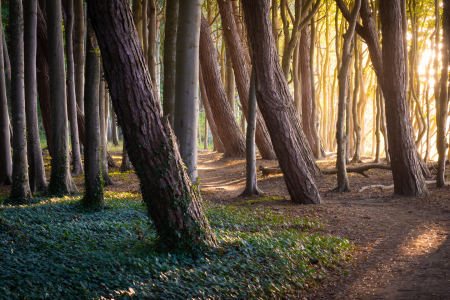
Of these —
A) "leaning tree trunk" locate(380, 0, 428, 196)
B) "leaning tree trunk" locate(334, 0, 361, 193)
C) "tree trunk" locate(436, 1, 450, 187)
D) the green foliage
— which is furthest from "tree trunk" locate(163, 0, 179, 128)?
"tree trunk" locate(436, 1, 450, 187)

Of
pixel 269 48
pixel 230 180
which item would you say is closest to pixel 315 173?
pixel 230 180

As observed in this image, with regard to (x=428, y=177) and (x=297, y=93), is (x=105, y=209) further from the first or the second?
(x=297, y=93)

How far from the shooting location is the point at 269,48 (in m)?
8.55

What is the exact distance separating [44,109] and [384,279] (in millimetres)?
15231

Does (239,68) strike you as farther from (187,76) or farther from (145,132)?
(145,132)

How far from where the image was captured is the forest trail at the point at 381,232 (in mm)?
4246

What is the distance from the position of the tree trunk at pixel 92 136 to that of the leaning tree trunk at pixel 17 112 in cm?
187

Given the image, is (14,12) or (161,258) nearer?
(161,258)

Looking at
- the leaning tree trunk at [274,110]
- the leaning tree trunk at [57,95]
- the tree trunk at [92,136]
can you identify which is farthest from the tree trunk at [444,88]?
the leaning tree trunk at [57,95]

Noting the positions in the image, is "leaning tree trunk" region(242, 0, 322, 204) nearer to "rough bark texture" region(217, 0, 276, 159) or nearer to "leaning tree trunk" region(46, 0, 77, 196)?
"leaning tree trunk" region(46, 0, 77, 196)

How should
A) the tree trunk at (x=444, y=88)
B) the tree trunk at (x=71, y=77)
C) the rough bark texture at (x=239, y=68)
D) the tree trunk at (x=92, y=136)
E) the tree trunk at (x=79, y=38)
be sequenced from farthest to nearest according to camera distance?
the rough bark texture at (x=239, y=68) < the tree trunk at (x=79, y=38) < the tree trunk at (x=71, y=77) < the tree trunk at (x=444, y=88) < the tree trunk at (x=92, y=136)

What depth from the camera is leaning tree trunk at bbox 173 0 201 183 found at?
7230 mm

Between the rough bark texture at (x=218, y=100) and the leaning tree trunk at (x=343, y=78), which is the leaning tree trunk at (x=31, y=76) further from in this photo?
the rough bark texture at (x=218, y=100)

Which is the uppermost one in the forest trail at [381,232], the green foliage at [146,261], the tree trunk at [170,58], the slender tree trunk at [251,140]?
the tree trunk at [170,58]
